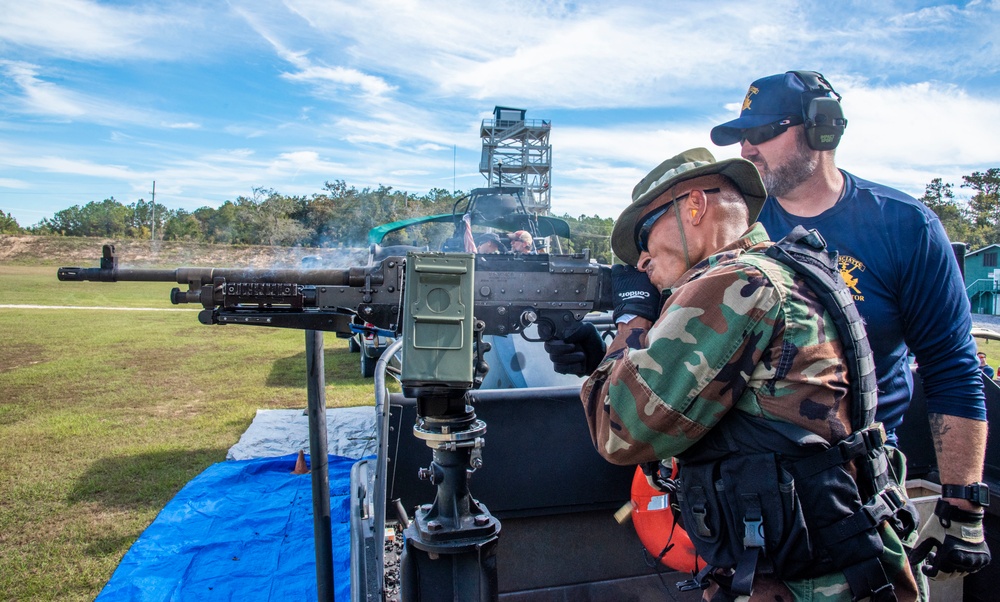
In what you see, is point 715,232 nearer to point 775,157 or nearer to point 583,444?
point 775,157

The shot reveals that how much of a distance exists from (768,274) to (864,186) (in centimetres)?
135

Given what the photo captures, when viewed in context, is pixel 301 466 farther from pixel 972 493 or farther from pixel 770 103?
pixel 972 493

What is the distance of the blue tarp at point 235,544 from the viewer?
3.82m

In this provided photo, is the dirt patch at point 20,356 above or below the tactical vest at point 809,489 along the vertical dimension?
below

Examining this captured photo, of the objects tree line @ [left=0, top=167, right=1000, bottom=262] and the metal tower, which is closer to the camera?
tree line @ [left=0, top=167, right=1000, bottom=262]

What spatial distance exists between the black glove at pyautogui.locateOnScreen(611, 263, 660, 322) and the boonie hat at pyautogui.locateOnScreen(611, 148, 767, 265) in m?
0.13

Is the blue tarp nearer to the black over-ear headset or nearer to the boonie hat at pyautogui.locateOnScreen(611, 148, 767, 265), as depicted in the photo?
the boonie hat at pyautogui.locateOnScreen(611, 148, 767, 265)

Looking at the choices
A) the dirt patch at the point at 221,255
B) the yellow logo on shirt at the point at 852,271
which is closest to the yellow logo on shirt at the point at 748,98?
the yellow logo on shirt at the point at 852,271

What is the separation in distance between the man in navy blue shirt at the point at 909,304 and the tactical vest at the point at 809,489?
2.46 feet

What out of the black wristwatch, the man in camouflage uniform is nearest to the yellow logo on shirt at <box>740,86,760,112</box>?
the man in camouflage uniform

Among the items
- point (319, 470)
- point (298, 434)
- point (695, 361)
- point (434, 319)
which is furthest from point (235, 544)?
point (695, 361)

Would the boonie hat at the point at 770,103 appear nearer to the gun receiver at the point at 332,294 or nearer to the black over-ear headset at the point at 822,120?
the black over-ear headset at the point at 822,120

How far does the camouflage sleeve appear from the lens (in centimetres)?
142

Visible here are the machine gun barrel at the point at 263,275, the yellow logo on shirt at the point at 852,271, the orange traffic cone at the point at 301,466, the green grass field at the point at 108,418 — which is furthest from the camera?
the orange traffic cone at the point at 301,466
